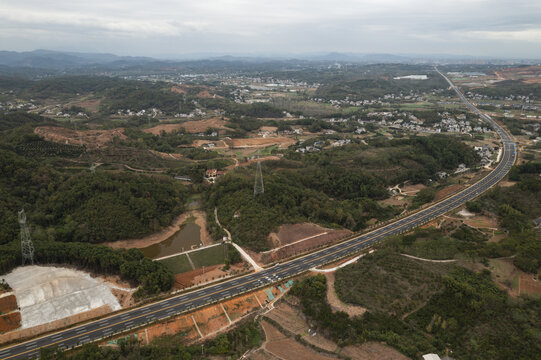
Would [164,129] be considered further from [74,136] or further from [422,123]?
[422,123]

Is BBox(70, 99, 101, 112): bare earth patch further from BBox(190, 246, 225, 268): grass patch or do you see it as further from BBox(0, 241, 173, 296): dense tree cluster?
BBox(190, 246, 225, 268): grass patch

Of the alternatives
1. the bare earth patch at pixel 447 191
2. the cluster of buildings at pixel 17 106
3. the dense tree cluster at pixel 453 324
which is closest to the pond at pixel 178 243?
the dense tree cluster at pixel 453 324

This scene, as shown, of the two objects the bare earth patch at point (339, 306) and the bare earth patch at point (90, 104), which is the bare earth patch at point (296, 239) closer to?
the bare earth patch at point (339, 306)

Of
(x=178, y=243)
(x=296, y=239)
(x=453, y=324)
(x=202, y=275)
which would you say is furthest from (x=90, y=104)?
(x=453, y=324)

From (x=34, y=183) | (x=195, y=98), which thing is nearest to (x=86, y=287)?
(x=34, y=183)

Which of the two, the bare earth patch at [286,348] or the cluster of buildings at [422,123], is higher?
the cluster of buildings at [422,123]

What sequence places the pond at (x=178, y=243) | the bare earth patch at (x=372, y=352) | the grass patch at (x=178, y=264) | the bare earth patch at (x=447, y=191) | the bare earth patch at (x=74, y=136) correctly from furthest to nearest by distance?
1. the bare earth patch at (x=74, y=136)
2. the bare earth patch at (x=447, y=191)
3. the pond at (x=178, y=243)
4. the grass patch at (x=178, y=264)
5. the bare earth patch at (x=372, y=352)

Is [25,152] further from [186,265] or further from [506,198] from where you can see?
[506,198]
